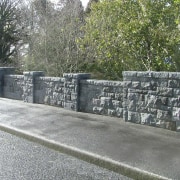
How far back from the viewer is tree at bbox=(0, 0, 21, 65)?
27.8m

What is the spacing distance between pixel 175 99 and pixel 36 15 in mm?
17275

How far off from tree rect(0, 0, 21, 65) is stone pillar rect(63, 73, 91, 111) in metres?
18.4

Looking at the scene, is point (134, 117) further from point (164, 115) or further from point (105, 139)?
point (105, 139)

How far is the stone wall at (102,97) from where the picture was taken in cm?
866

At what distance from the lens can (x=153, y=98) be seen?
7.59m

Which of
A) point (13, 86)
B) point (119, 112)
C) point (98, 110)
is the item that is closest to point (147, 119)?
point (119, 112)

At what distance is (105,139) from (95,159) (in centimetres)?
114

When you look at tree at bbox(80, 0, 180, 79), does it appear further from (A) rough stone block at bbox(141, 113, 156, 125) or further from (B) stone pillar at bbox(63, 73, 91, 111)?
(A) rough stone block at bbox(141, 113, 156, 125)

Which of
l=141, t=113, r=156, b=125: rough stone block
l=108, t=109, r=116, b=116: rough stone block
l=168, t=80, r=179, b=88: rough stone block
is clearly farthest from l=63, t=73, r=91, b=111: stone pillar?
l=168, t=80, r=179, b=88: rough stone block

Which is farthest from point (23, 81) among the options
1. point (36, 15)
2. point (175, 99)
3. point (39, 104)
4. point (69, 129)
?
point (36, 15)

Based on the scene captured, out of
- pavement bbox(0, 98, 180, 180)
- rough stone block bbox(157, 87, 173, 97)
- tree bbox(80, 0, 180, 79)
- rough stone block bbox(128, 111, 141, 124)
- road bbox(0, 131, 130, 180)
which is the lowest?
road bbox(0, 131, 130, 180)

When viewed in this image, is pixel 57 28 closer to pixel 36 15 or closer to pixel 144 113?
pixel 36 15

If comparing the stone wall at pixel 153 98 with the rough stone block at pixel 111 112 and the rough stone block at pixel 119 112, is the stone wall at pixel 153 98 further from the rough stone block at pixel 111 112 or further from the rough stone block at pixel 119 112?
the rough stone block at pixel 111 112

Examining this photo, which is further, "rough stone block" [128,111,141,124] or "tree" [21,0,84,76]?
"tree" [21,0,84,76]
